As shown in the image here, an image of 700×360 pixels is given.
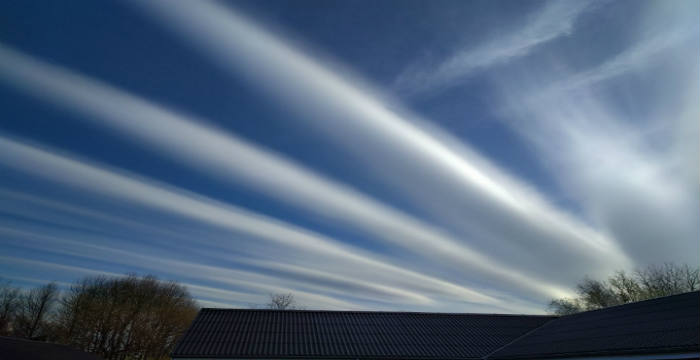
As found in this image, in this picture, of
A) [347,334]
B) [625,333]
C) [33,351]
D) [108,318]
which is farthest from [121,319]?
[625,333]

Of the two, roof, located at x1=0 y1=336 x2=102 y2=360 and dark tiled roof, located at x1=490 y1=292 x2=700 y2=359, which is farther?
A: roof, located at x1=0 y1=336 x2=102 y2=360

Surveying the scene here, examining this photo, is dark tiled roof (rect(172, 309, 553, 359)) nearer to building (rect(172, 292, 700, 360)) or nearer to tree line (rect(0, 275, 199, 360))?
building (rect(172, 292, 700, 360))

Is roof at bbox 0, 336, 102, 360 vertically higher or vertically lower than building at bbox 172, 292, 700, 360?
lower

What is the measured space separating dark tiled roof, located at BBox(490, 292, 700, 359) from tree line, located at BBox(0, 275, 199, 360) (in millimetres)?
53904

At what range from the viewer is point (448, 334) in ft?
82.1

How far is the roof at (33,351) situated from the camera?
777 inches

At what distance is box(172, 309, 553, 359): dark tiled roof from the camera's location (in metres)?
21.0

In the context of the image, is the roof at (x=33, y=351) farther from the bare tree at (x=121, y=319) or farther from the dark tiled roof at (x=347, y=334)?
the bare tree at (x=121, y=319)

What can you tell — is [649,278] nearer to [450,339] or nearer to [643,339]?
[450,339]

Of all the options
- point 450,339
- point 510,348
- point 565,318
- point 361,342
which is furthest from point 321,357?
point 565,318

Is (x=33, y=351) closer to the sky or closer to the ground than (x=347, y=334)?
closer to the ground

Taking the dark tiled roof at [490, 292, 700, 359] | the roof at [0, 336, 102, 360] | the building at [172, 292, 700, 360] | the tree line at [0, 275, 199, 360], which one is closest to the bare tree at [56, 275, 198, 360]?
the tree line at [0, 275, 199, 360]

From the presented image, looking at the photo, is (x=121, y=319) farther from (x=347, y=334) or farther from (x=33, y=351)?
(x=347, y=334)

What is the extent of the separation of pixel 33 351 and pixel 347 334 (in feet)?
60.0
